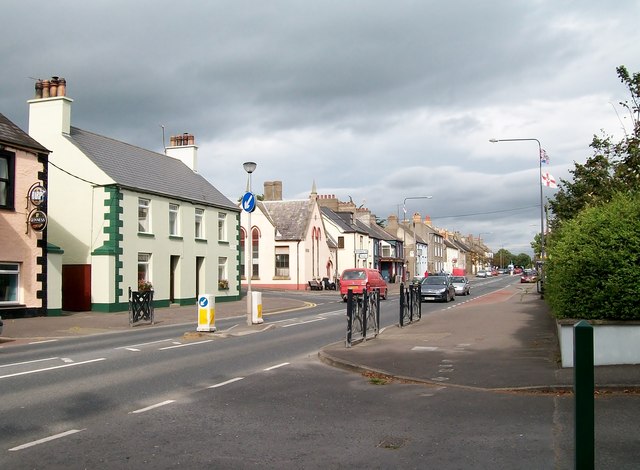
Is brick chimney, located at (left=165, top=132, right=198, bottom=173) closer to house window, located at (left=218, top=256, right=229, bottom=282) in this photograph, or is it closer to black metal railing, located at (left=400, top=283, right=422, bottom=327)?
house window, located at (left=218, top=256, right=229, bottom=282)

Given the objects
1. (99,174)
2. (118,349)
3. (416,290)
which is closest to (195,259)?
(99,174)

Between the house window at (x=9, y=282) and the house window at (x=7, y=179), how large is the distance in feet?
7.40

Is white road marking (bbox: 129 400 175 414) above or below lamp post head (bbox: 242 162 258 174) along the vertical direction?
below

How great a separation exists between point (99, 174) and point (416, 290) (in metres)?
16.0

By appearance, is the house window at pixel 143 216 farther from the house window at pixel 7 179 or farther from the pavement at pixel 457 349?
the house window at pixel 7 179

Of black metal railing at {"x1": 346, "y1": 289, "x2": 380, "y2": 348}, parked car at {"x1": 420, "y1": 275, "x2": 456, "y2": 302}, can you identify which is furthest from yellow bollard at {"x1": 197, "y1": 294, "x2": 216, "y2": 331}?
A: parked car at {"x1": 420, "y1": 275, "x2": 456, "y2": 302}

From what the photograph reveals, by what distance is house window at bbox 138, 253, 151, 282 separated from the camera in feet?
99.1

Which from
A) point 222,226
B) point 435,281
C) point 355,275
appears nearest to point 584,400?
point 355,275

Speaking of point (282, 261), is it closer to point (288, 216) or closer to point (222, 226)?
point (288, 216)

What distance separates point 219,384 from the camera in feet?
32.8

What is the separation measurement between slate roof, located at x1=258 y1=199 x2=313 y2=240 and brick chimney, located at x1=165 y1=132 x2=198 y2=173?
1563 cm

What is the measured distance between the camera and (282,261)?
54438mm

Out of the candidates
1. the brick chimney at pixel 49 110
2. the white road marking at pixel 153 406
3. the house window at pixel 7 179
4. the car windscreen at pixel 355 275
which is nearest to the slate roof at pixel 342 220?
the car windscreen at pixel 355 275

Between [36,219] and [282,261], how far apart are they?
31632 mm
